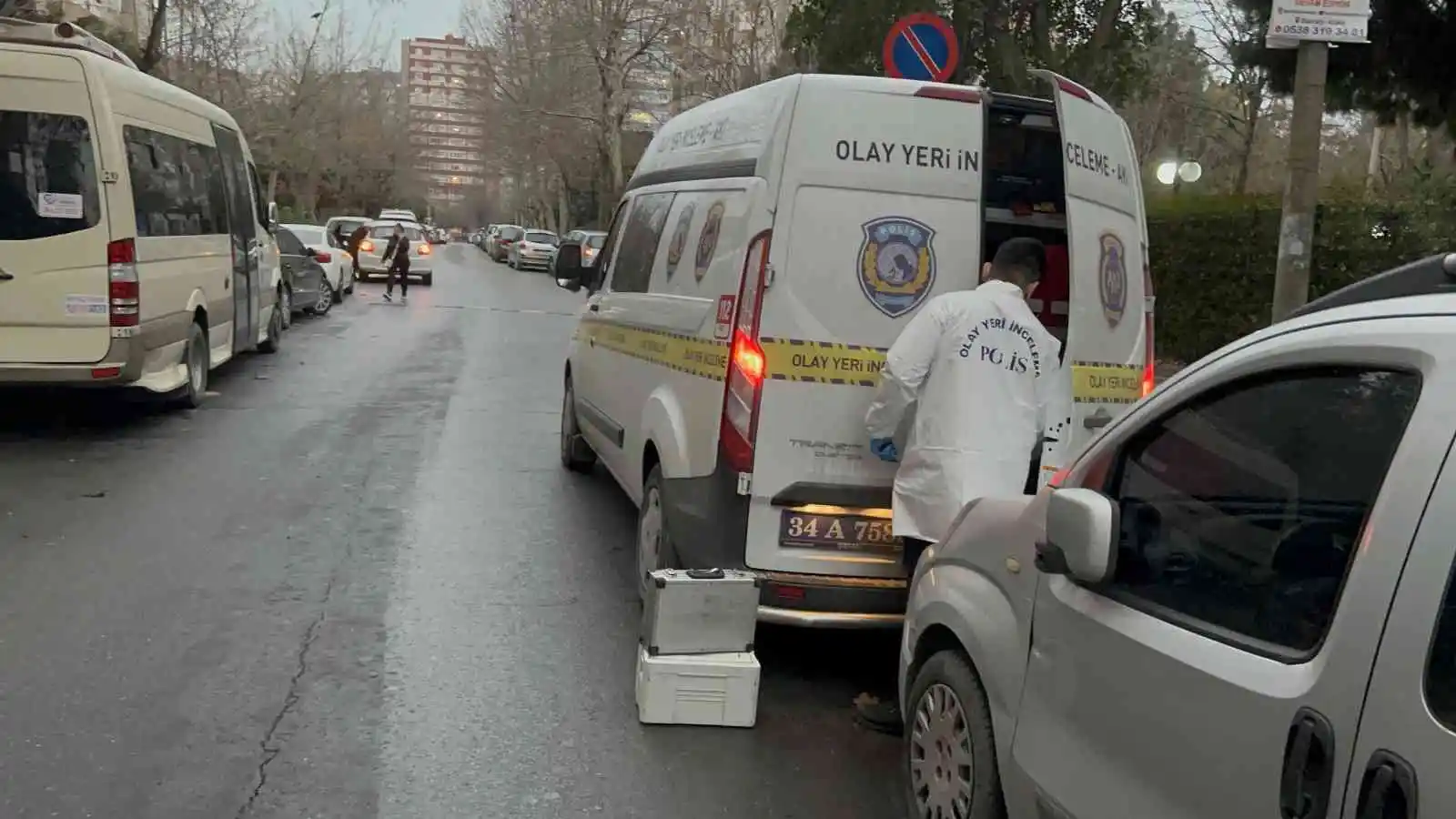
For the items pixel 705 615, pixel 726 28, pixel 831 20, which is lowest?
pixel 705 615

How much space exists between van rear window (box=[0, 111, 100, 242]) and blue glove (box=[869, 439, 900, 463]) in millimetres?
7407

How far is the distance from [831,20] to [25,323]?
1112 centimetres

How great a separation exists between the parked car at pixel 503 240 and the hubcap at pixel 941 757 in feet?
162

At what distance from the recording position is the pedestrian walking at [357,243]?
34531 millimetres

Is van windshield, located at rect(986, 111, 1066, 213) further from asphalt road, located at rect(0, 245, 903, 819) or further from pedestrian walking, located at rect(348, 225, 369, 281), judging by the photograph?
pedestrian walking, located at rect(348, 225, 369, 281)

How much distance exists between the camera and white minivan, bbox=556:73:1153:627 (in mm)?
5082

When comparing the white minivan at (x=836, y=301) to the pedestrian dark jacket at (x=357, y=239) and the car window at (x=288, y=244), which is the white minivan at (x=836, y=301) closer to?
the car window at (x=288, y=244)

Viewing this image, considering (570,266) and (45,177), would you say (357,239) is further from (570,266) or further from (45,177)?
(570,266)

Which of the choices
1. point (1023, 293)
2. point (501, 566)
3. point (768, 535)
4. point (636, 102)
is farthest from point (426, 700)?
point (636, 102)

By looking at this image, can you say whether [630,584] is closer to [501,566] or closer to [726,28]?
[501,566]

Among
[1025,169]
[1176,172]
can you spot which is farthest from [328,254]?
[1025,169]

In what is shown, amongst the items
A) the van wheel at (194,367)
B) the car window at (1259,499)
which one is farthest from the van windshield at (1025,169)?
the van wheel at (194,367)

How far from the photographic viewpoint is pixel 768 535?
511cm

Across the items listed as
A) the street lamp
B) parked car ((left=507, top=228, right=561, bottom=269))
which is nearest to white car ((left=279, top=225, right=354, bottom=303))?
the street lamp
